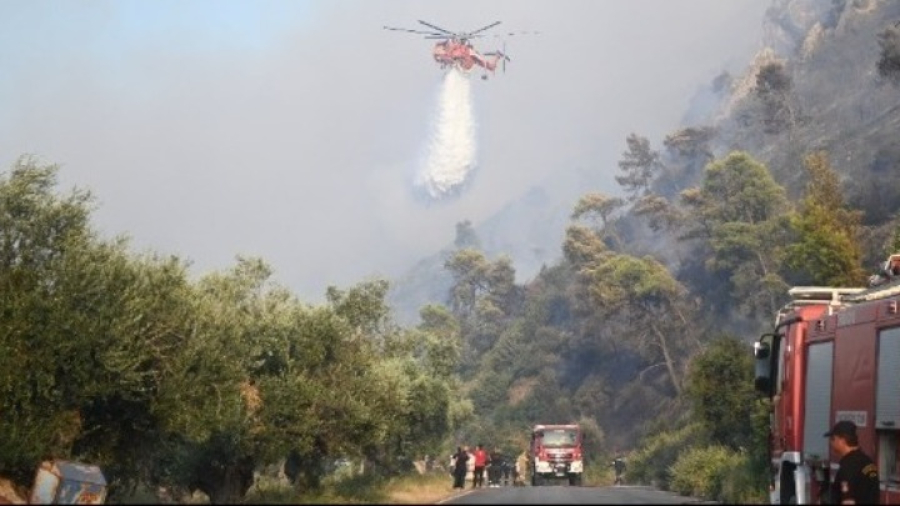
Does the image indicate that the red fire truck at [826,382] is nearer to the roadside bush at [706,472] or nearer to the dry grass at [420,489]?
the dry grass at [420,489]

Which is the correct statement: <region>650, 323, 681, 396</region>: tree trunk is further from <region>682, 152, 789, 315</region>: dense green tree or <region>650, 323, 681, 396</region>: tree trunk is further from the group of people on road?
the group of people on road

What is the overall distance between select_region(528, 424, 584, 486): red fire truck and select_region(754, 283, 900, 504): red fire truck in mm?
32487

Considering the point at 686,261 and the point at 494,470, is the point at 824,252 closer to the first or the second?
the point at 494,470

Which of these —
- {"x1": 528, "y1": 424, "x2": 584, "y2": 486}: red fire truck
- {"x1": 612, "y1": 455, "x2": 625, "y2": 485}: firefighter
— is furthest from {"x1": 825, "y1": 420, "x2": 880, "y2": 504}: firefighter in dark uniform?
{"x1": 612, "y1": 455, "x2": 625, "y2": 485}: firefighter

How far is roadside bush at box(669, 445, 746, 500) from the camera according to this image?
3809 centimetres

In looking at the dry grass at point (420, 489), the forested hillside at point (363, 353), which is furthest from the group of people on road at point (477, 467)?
the forested hillside at point (363, 353)

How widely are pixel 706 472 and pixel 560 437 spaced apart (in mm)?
15550

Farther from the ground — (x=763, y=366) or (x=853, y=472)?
(x=763, y=366)

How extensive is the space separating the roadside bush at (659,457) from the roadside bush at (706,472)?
11506mm

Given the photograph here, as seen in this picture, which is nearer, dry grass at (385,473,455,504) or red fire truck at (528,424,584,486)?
dry grass at (385,473,455,504)

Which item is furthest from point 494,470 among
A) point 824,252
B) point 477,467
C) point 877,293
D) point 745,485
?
point 877,293

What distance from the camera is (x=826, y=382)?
19688mm

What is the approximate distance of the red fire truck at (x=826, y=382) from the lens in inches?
664

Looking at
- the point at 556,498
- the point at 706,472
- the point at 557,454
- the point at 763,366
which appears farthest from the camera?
the point at 557,454
